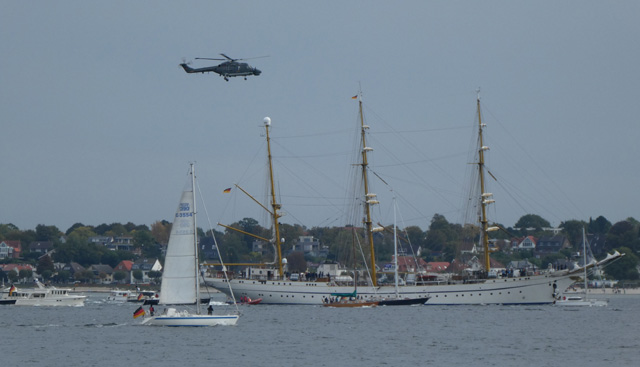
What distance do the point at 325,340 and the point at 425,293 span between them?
165 feet

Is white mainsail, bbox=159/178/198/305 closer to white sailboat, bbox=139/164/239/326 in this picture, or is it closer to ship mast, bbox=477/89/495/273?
white sailboat, bbox=139/164/239/326

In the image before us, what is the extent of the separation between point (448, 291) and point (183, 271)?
51673mm

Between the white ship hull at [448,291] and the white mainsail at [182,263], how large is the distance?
5019cm

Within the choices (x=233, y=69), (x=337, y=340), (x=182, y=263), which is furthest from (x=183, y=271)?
(x=233, y=69)

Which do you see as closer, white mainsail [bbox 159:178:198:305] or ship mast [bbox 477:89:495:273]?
white mainsail [bbox 159:178:198:305]

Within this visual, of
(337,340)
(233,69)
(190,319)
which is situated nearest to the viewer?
(337,340)

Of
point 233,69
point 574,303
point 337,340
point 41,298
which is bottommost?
point 337,340

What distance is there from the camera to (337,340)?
7238 centimetres

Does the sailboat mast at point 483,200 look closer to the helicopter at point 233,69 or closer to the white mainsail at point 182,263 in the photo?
the helicopter at point 233,69

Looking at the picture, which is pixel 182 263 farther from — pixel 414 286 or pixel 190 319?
pixel 414 286

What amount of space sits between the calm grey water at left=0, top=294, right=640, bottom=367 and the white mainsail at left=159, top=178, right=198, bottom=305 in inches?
99.7

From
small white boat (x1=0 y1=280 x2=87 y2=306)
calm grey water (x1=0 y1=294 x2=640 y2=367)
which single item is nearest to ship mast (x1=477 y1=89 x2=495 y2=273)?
calm grey water (x1=0 y1=294 x2=640 y2=367)

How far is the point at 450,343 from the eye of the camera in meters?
69.9

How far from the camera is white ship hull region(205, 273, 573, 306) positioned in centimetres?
11812
